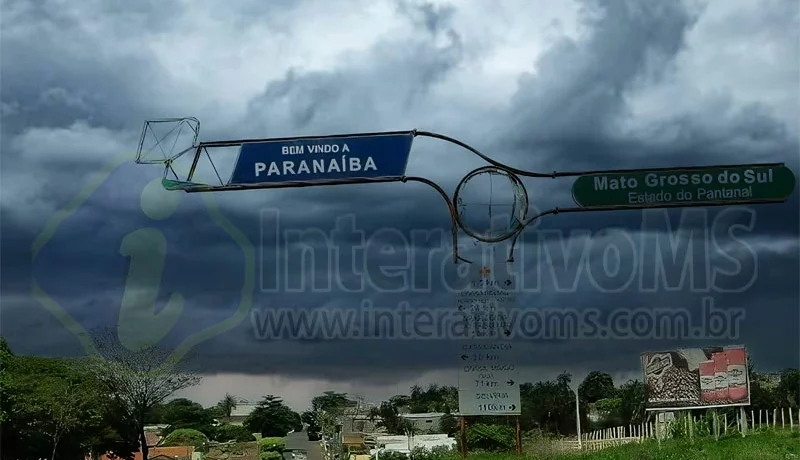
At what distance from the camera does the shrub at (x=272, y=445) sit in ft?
58.7

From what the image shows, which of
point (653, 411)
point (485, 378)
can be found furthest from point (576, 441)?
point (485, 378)

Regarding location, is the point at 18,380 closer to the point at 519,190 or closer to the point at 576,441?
the point at 576,441

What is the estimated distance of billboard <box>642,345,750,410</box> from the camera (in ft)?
58.1

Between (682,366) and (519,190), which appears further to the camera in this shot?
(682,366)

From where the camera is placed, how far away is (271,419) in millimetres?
21062

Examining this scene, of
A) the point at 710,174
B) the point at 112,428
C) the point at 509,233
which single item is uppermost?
the point at 710,174

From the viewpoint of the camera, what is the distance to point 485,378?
13.5 meters

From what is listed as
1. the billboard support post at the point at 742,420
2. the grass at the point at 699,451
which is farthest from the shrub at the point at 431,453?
the billboard support post at the point at 742,420

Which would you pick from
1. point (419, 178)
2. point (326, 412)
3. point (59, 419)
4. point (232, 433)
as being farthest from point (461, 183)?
point (59, 419)

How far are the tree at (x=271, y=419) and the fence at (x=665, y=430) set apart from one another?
7.72 m

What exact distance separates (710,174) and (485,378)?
592 cm

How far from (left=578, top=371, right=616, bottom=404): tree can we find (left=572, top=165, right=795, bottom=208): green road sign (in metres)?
18.6

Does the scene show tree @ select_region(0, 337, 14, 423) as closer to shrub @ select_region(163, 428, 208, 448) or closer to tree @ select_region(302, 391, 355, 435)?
shrub @ select_region(163, 428, 208, 448)

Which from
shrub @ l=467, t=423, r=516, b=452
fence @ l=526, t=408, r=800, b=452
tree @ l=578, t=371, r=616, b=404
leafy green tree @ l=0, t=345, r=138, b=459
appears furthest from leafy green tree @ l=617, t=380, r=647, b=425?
leafy green tree @ l=0, t=345, r=138, b=459
